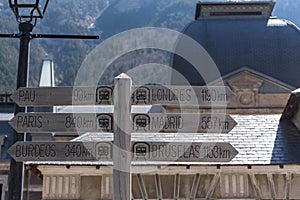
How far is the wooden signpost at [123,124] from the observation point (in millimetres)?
4953

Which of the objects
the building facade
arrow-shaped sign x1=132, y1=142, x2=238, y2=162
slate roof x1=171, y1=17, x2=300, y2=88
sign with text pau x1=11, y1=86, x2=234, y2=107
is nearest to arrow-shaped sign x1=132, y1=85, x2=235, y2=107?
sign with text pau x1=11, y1=86, x2=234, y2=107

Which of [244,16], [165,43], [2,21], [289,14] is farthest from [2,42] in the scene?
[289,14]

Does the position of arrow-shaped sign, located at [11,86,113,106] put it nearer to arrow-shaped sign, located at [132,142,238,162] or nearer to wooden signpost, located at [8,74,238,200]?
wooden signpost, located at [8,74,238,200]

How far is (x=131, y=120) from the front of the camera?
5.02 metres

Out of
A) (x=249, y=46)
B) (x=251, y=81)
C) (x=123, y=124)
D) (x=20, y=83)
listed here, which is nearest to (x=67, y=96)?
(x=20, y=83)

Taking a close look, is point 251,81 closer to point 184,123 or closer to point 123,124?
point 184,123

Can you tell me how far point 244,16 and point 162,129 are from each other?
78.8ft

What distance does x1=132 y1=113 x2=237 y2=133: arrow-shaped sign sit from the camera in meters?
5.02

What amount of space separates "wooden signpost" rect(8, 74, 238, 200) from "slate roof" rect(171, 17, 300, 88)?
17354 millimetres

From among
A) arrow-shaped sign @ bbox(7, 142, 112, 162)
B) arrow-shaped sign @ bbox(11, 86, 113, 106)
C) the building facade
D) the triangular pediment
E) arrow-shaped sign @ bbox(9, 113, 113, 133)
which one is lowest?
the building facade

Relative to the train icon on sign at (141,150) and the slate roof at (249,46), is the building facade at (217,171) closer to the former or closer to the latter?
the train icon on sign at (141,150)

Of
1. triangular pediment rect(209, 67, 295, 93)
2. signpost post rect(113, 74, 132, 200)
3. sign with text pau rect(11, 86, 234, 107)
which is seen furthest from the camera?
triangular pediment rect(209, 67, 295, 93)

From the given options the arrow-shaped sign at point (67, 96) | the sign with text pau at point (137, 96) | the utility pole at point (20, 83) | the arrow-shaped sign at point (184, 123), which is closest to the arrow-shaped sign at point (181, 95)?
the sign with text pau at point (137, 96)

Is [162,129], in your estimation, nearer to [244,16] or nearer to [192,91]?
[192,91]
